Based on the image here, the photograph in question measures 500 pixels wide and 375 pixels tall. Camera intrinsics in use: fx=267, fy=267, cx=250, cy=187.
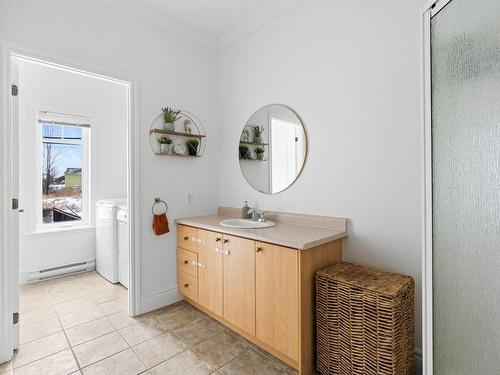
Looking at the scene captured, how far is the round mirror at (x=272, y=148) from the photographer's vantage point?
2.27 meters

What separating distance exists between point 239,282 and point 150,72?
203cm

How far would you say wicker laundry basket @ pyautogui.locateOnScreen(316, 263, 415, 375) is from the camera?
53.6 inches

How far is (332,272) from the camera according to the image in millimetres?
1645

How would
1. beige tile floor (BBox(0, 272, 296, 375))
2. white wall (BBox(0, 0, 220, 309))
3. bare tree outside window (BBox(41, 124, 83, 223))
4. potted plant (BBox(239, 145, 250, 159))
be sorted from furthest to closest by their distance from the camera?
bare tree outside window (BBox(41, 124, 83, 223))
potted plant (BBox(239, 145, 250, 159))
white wall (BBox(0, 0, 220, 309))
beige tile floor (BBox(0, 272, 296, 375))

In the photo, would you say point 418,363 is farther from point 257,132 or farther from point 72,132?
point 72,132

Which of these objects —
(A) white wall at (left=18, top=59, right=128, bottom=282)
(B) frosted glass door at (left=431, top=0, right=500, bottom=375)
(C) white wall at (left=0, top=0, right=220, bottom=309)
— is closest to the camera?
(B) frosted glass door at (left=431, top=0, right=500, bottom=375)

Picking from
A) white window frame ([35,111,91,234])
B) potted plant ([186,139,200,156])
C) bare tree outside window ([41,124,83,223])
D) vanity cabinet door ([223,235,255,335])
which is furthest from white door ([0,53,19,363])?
bare tree outside window ([41,124,83,223])

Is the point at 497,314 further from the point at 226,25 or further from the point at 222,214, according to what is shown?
the point at 226,25

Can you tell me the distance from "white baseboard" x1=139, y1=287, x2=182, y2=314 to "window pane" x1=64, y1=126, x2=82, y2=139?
251cm

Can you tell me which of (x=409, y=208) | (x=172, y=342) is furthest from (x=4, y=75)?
(x=409, y=208)

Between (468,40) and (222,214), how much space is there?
7.95ft

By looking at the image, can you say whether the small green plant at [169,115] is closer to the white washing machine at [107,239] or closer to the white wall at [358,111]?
the white wall at [358,111]

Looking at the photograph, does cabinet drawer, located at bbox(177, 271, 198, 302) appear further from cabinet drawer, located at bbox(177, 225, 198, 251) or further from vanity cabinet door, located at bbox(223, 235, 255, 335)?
vanity cabinet door, located at bbox(223, 235, 255, 335)

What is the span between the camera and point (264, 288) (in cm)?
180
